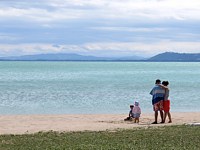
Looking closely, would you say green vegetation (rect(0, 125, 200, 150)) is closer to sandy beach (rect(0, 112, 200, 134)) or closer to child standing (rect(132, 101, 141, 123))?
sandy beach (rect(0, 112, 200, 134))

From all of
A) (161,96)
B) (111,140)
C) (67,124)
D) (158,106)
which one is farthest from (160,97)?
(111,140)

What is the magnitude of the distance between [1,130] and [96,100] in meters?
19.5

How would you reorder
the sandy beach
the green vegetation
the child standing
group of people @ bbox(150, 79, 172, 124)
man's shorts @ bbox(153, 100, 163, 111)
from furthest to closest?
1. the child standing
2. man's shorts @ bbox(153, 100, 163, 111)
3. group of people @ bbox(150, 79, 172, 124)
4. the sandy beach
5. the green vegetation

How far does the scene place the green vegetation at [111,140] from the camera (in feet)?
36.1

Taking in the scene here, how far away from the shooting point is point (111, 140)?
1205 cm

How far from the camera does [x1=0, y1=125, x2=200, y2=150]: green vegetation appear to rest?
36.1 ft

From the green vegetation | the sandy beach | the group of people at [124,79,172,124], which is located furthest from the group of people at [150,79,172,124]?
the green vegetation

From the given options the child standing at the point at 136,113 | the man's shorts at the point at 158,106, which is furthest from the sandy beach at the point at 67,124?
the man's shorts at the point at 158,106

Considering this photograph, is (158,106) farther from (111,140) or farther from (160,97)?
(111,140)

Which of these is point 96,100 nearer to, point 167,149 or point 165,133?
point 165,133

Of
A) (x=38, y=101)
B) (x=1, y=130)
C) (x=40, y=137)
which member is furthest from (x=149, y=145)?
(x=38, y=101)

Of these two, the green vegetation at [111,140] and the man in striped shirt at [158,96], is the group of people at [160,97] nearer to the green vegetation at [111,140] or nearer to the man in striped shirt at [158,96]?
the man in striped shirt at [158,96]

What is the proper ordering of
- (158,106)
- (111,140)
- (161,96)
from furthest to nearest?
(158,106), (161,96), (111,140)

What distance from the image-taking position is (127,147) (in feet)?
35.7
